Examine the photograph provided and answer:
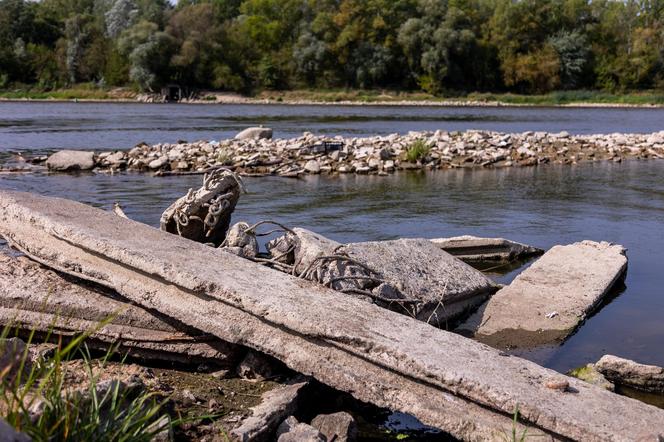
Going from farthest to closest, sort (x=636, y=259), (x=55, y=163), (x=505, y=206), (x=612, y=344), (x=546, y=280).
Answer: (x=55, y=163)
(x=505, y=206)
(x=636, y=259)
(x=546, y=280)
(x=612, y=344)

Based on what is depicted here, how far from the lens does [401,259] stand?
6.08 m

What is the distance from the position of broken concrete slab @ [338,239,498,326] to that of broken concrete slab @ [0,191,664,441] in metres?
1.05

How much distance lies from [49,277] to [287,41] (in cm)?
9935

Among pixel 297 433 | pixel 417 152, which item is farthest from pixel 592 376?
pixel 417 152

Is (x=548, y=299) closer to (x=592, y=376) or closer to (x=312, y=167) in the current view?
(x=592, y=376)

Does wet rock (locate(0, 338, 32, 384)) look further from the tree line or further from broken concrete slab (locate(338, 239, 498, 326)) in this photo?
the tree line

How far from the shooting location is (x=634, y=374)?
4.66m

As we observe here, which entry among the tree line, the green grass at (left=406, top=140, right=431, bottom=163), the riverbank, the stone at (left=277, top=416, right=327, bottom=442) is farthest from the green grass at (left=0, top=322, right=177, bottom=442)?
the tree line

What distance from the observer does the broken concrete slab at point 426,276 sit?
5.61m

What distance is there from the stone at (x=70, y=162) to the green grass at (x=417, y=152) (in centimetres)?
740

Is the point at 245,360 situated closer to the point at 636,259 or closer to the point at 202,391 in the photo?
the point at 202,391

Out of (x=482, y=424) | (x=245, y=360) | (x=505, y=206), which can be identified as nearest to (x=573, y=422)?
(x=482, y=424)

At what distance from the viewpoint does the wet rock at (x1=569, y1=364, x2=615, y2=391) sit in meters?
4.53

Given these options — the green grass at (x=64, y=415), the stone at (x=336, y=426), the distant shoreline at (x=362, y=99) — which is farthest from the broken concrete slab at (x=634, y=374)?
the distant shoreline at (x=362, y=99)
